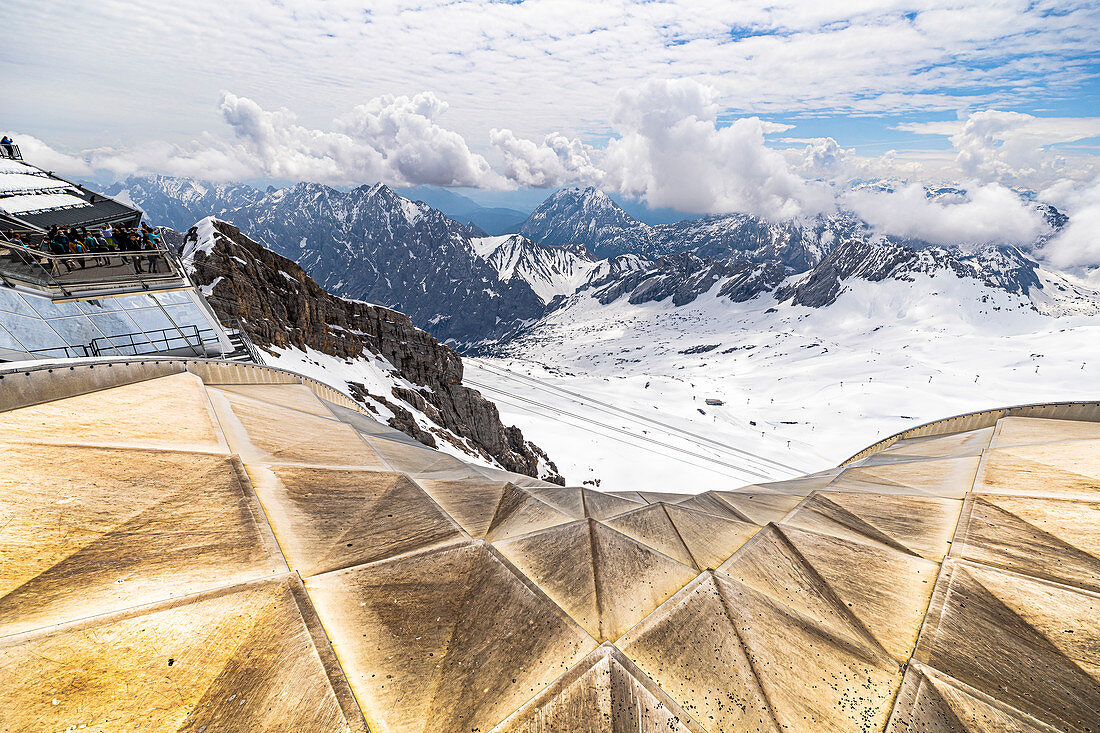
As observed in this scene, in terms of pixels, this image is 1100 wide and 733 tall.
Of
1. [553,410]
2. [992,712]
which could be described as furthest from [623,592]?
[553,410]

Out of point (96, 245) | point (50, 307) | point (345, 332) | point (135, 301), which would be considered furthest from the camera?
point (345, 332)

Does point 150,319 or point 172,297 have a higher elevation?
point 172,297

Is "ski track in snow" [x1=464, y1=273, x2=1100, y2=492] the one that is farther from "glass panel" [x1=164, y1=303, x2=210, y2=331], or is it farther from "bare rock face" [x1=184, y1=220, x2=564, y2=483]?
"glass panel" [x1=164, y1=303, x2=210, y2=331]

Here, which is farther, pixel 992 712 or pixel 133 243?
pixel 133 243

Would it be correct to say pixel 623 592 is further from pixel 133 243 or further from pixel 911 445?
pixel 133 243

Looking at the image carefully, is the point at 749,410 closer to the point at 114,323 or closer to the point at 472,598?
the point at 114,323

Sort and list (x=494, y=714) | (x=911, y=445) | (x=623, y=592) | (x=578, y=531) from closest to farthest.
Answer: (x=494, y=714) < (x=623, y=592) < (x=578, y=531) < (x=911, y=445)

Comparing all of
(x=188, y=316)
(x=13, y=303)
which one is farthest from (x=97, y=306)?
(x=188, y=316)
